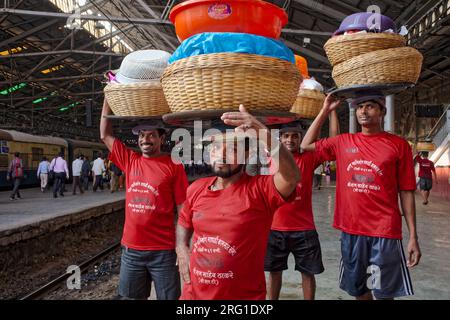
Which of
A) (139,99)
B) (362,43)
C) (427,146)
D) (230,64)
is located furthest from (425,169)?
(230,64)

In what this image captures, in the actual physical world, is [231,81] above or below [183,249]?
above

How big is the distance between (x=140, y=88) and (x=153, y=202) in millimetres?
1063

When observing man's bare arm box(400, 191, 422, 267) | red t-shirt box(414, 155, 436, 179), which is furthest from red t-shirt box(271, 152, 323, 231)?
red t-shirt box(414, 155, 436, 179)

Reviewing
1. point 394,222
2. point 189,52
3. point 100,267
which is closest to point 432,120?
point 100,267

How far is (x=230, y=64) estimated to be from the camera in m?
1.67

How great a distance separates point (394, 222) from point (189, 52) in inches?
73.2

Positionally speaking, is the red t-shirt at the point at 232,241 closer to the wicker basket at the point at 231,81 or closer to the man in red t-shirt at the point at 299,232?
the wicker basket at the point at 231,81

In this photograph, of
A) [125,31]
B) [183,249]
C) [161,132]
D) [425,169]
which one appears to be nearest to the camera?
[183,249]

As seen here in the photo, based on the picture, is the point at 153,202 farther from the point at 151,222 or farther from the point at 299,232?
the point at 299,232

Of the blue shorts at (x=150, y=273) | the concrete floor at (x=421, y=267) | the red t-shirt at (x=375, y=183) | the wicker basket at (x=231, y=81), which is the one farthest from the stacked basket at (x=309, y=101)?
the concrete floor at (x=421, y=267)

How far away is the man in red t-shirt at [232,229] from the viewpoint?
207cm

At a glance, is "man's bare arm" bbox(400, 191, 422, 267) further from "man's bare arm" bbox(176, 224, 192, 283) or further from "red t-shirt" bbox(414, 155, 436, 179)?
"red t-shirt" bbox(414, 155, 436, 179)
